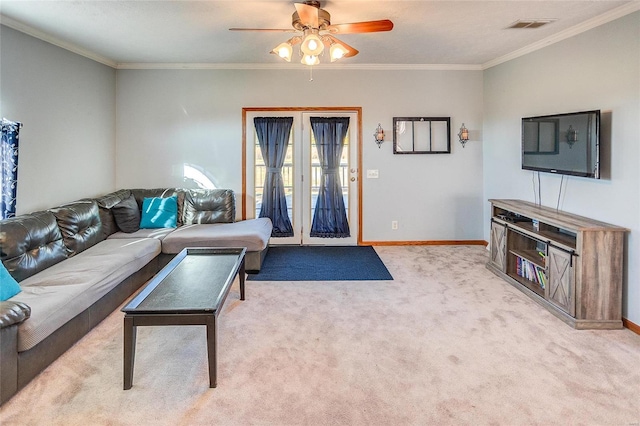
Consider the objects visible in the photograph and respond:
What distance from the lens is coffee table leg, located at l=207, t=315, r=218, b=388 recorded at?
7.04ft

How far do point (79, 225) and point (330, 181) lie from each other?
10.3ft

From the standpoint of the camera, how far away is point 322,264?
471cm

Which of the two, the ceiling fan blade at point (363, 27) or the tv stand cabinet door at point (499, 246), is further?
the tv stand cabinet door at point (499, 246)

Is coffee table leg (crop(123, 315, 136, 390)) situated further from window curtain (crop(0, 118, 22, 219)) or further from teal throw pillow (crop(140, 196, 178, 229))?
teal throw pillow (crop(140, 196, 178, 229))

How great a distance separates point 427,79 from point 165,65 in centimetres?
369

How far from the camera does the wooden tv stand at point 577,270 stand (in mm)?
2979

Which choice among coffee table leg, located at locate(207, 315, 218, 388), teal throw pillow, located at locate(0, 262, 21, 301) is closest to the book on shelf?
coffee table leg, located at locate(207, 315, 218, 388)

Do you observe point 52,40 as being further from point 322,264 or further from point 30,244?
point 322,264

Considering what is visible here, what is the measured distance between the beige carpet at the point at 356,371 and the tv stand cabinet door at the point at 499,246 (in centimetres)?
67

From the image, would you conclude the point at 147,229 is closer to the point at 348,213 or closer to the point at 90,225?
the point at 90,225

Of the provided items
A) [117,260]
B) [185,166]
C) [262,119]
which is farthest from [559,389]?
[185,166]

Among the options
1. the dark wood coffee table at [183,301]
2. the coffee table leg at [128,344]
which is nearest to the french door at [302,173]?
the dark wood coffee table at [183,301]

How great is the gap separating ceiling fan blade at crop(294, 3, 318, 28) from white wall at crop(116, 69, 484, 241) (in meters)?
2.63

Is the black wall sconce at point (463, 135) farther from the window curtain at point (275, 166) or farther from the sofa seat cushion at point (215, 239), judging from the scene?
the sofa seat cushion at point (215, 239)
